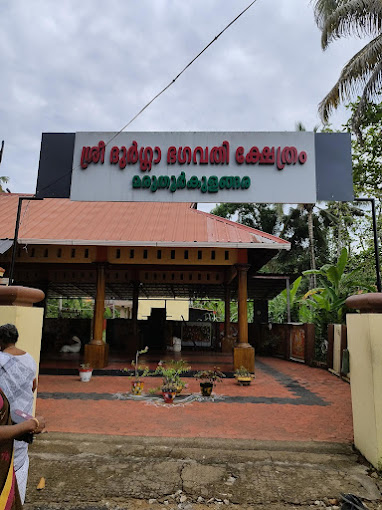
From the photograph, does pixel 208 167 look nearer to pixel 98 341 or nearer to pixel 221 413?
pixel 221 413

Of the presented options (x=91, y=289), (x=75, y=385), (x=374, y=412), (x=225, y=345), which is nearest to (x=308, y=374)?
(x=225, y=345)

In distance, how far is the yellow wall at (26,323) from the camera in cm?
461

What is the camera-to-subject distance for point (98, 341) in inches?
418

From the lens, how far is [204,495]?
3.63 meters

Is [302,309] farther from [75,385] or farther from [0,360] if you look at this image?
[0,360]

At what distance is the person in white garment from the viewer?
260 cm

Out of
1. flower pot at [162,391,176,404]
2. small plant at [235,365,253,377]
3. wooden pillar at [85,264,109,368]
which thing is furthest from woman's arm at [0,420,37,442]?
wooden pillar at [85,264,109,368]

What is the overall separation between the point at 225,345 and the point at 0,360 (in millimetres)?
13418

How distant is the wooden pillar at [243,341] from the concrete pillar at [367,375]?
5259mm

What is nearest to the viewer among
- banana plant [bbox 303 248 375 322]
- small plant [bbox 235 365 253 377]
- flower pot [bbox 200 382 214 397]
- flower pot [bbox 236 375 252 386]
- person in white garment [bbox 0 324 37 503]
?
person in white garment [bbox 0 324 37 503]

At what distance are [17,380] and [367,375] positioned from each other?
12.5 ft

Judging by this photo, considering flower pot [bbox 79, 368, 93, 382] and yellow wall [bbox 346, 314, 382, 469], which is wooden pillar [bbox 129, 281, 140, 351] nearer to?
flower pot [bbox 79, 368, 93, 382]

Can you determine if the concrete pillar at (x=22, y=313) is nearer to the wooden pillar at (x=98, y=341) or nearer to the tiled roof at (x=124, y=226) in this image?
the tiled roof at (x=124, y=226)

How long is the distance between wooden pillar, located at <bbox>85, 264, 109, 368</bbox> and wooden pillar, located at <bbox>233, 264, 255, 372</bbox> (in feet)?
11.9
